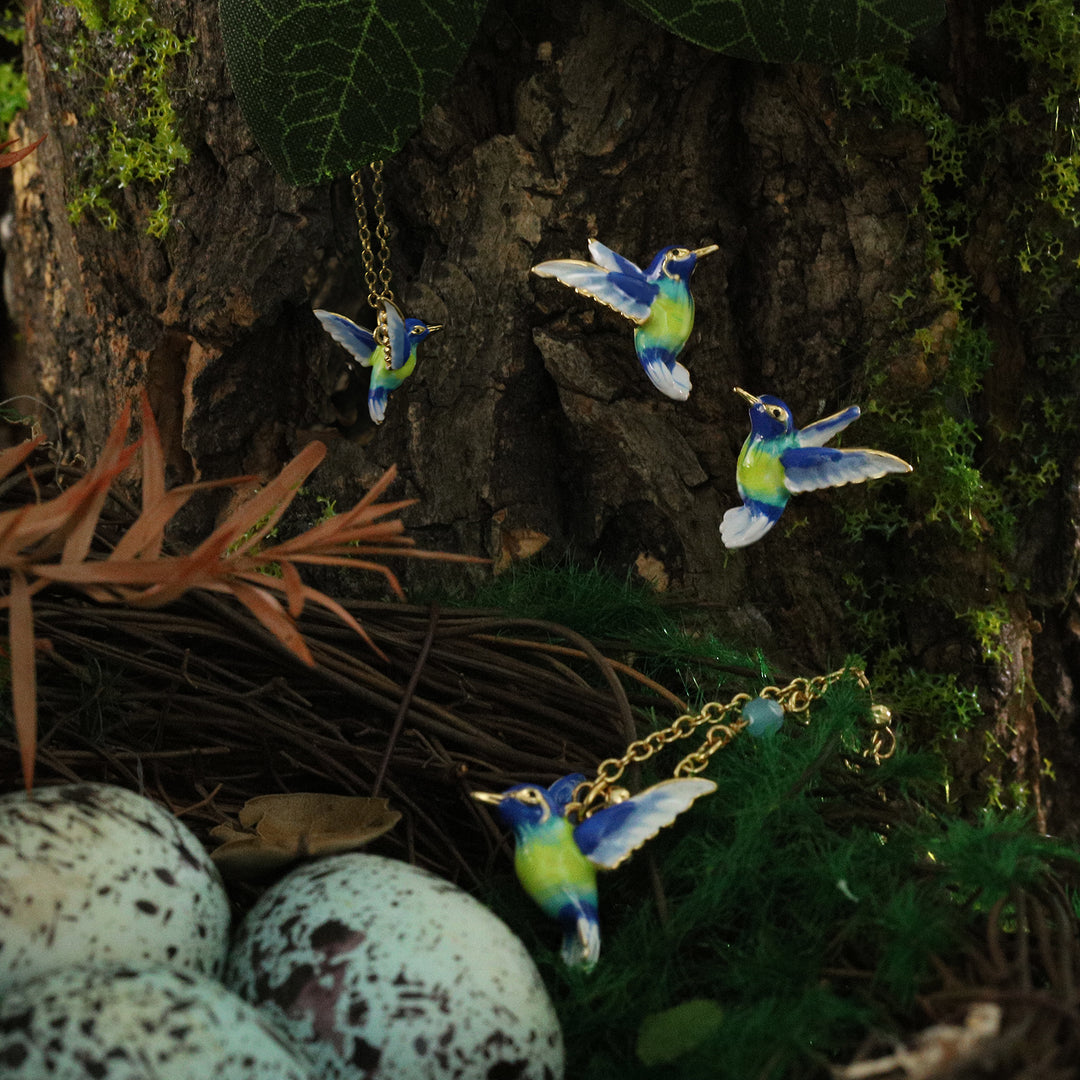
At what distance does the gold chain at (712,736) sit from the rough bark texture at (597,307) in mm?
183

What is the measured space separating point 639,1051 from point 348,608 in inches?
18.3

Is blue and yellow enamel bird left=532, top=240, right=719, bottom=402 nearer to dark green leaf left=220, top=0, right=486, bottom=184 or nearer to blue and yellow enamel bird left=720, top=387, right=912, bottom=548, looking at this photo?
blue and yellow enamel bird left=720, top=387, right=912, bottom=548

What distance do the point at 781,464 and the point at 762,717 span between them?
10.4 inches

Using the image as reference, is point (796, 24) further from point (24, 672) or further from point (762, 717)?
point (24, 672)

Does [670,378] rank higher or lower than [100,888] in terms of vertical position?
higher

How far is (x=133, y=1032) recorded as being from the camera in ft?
1.98

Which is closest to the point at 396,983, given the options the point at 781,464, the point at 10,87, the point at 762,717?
the point at 762,717

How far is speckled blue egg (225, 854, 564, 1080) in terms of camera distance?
0.70 metres

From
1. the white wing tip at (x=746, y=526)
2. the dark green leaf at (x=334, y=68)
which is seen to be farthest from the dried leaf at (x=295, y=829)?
the dark green leaf at (x=334, y=68)

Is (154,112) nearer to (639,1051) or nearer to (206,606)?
(206,606)

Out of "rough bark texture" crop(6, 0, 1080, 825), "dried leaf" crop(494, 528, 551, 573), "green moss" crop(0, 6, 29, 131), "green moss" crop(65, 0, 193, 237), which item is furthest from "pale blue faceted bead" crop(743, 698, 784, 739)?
"green moss" crop(0, 6, 29, 131)

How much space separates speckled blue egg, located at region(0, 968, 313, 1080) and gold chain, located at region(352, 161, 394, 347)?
0.77 m

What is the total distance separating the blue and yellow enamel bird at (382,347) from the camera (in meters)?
1.23

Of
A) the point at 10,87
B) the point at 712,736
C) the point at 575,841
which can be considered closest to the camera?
the point at 575,841
